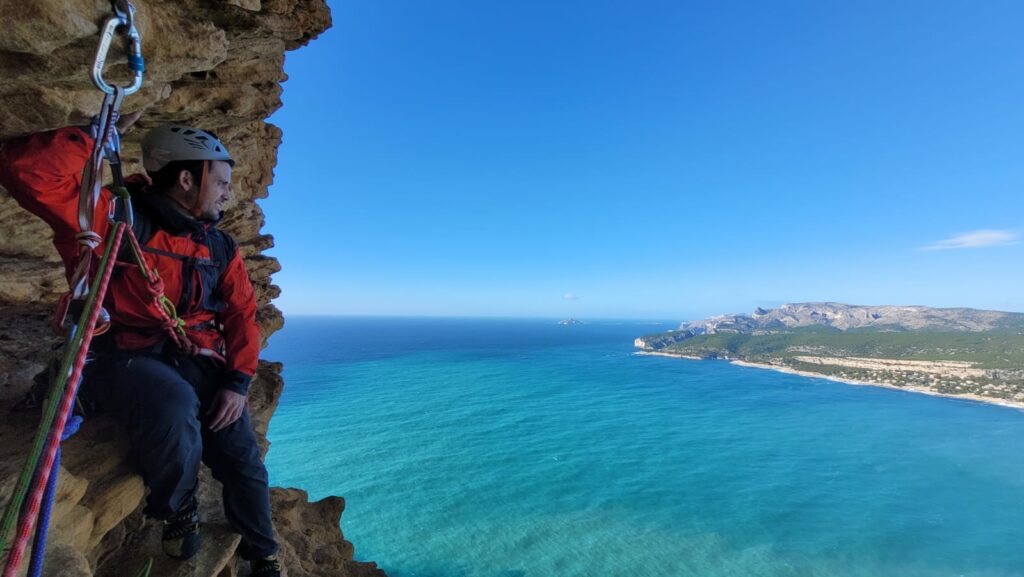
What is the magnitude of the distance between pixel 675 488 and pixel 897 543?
15.1 m

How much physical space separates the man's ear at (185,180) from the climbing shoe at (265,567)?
318 centimetres

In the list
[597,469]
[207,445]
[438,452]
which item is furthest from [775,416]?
[207,445]

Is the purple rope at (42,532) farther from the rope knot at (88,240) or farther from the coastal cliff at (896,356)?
the coastal cliff at (896,356)

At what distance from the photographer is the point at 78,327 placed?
165 centimetres

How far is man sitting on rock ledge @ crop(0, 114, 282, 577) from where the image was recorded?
9.18ft

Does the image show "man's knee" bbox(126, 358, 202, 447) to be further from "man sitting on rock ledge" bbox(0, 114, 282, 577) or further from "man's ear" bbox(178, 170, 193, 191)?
"man's ear" bbox(178, 170, 193, 191)

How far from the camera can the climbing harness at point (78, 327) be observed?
1.47 meters

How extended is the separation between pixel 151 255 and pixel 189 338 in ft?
2.23

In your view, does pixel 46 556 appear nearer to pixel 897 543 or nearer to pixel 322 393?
pixel 897 543

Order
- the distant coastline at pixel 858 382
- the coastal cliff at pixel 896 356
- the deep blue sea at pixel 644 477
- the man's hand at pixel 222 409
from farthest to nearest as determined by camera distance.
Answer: the coastal cliff at pixel 896 356 < the distant coastline at pixel 858 382 < the deep blue sea at pixel 644 477 < the man's hand at pixel 222 409

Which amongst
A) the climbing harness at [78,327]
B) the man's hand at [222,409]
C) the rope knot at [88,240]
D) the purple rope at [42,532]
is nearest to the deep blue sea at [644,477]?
the man's hand at [222,409]

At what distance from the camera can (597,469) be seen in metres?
39.2

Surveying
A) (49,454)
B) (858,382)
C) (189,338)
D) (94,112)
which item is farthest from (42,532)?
(858,382)

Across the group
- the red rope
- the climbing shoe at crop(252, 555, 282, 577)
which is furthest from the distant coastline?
the red rope
